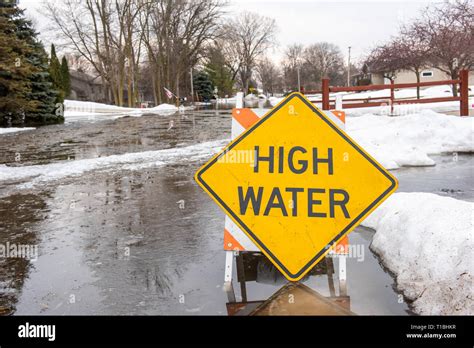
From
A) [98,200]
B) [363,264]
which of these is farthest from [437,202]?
[98,200]

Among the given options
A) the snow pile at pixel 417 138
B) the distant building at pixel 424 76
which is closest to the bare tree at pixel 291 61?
the distant building at pixel 424 76

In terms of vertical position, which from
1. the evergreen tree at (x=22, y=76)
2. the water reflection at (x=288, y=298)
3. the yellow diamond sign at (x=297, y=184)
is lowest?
the water reflection at (x=288, y=298)

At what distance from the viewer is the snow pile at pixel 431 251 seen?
11.0 feet

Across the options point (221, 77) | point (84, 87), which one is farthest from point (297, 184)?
point (84, 87)

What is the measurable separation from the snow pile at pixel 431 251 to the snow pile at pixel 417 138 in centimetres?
461

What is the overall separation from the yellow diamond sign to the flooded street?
51 centimetres

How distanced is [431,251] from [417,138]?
8194 mm

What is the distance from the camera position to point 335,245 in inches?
148

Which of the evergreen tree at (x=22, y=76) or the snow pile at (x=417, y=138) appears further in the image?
the evergreen tree at (x=22, y=76)
